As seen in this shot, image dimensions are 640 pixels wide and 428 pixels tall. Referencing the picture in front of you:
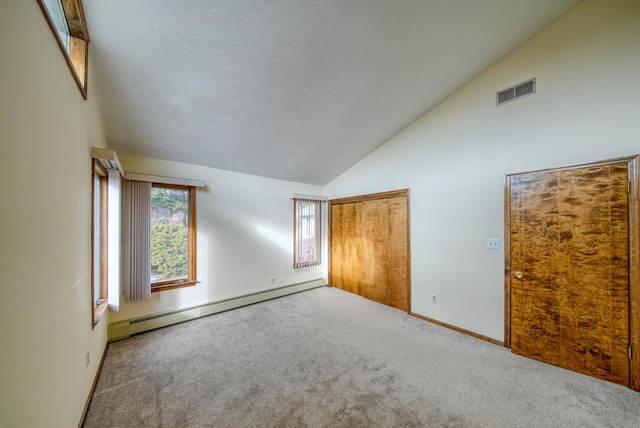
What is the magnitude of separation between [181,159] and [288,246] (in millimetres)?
2365

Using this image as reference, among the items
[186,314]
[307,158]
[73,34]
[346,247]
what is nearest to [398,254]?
[346,247]

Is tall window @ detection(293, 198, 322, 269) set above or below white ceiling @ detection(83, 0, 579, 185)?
below

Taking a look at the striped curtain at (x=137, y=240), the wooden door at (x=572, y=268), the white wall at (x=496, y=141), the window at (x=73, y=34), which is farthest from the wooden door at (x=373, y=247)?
the window at (x=73, y=34)

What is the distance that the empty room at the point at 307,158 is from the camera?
1.36 m

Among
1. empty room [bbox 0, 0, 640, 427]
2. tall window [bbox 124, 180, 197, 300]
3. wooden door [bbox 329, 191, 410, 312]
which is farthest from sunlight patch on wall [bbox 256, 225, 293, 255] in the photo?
tall window [bbox 124, 180, 197, 300]

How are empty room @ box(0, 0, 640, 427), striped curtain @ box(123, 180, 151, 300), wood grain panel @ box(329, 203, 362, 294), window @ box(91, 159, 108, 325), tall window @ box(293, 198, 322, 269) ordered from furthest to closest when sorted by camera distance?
1. tall window @ box(293, 198, 322, 269)
2. wood grain panel @ box(329, 203, 362, 294)
3. striped curtain @ box(123, 180, 151, 300)
4. window @ box(91, 159, 108, 325)
5. empty room @ box(0, 0, 640, 427)

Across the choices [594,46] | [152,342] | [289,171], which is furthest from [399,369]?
[594,46]

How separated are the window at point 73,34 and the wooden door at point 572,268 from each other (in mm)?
4043

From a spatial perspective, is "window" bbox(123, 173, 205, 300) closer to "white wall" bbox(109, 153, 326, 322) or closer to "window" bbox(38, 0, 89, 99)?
"white wall" bbox(109, 153, 326, 322)

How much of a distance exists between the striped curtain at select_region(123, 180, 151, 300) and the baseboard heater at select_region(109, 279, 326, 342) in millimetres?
332

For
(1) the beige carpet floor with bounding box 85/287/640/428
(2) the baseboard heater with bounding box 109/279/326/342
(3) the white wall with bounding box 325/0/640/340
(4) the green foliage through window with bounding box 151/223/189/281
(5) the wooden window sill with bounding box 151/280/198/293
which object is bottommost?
(1) the beige carpet floor with bounding box 85/287/640/428

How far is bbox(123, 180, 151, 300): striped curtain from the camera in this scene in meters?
2.90

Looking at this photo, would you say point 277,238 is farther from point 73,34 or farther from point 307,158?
point 73,34

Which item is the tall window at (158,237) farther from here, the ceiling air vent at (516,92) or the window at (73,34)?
the ceiling air vent at (516,92)
